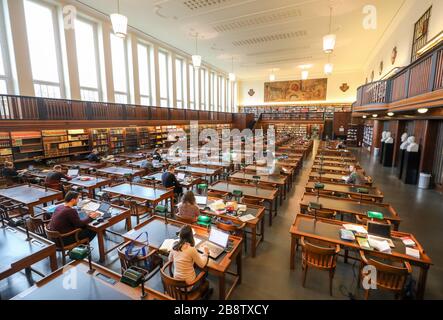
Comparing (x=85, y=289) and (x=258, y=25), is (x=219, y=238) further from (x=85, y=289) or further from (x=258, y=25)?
(x=258, y=25)

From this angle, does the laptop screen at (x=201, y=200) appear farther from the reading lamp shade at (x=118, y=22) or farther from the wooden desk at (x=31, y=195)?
the reading lamp shade at (x=118, y=22)

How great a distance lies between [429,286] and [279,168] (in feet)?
15.3

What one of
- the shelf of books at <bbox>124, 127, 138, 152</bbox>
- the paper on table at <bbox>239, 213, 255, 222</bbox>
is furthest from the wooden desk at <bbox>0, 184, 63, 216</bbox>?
the shelf of books at <bbox>124, 127, 138, 152</bbox>

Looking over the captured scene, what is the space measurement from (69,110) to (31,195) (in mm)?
5657

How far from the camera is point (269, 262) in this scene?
3787mm

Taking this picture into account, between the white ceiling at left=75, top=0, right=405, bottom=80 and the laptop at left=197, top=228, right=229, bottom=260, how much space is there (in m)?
9.80

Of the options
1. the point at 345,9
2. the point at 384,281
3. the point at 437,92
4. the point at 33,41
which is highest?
the point at 345,9

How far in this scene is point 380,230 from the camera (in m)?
3.18

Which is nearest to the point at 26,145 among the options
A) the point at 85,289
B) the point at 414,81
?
the point at 85,289

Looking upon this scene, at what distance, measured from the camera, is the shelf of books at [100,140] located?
35.2ft

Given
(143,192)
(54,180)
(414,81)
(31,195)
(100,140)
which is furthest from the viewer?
(100,140)

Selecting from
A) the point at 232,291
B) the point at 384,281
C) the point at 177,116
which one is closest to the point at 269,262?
the point at 232,291

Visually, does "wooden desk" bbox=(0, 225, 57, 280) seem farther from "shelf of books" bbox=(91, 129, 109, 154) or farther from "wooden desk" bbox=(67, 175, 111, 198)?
"shelf of books" bbox=(91, 129, 109, 154)

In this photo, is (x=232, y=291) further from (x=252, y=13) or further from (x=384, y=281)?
(x=252, y=13)
